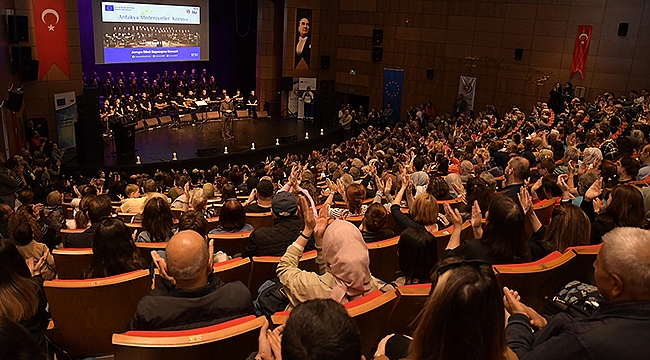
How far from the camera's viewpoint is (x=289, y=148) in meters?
14.7

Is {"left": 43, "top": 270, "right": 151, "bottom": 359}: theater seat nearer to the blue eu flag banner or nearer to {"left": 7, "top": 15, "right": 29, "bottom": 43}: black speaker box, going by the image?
{"left": 7, "top": 15, "right": 29, "bottom": 43}: black speaker box

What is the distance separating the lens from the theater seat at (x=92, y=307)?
8.44ft

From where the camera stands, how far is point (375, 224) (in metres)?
3.54

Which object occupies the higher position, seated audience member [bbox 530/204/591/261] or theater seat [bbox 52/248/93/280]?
seated audience member [bbox 530/204/591/261]

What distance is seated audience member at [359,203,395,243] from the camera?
3.53 meters

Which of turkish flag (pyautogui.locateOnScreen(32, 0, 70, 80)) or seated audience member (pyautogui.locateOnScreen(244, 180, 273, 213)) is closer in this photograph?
seated audience member (pyautogui.locateOnScreen(244, 180, 273, 213))

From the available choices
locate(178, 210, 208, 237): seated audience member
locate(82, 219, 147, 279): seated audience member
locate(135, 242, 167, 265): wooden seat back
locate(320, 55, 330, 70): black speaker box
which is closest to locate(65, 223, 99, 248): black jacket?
locate(135, 242, 167, 265): wooden seat back

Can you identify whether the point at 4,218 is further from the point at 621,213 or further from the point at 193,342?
the point at 621,213

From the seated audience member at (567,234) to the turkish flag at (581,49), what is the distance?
12.3 metres

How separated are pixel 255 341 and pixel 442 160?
17.9 feet

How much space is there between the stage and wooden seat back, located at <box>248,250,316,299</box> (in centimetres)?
932

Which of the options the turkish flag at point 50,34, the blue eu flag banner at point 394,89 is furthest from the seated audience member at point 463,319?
the blue eu flag banner at point 394,89

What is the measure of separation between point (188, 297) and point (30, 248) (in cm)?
200

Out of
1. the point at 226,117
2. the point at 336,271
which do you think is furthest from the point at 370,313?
the point at 226,117
